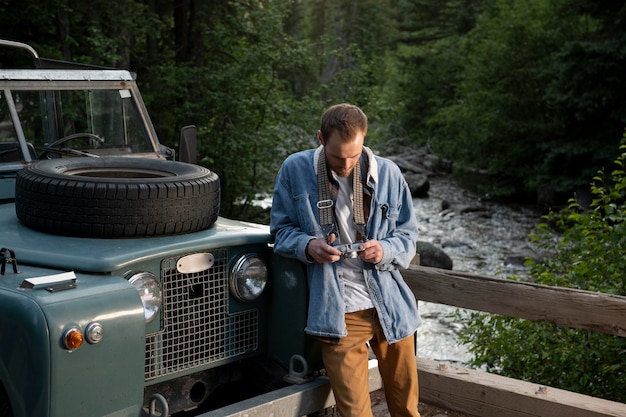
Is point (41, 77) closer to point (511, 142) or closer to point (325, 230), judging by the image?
point (325, 230)

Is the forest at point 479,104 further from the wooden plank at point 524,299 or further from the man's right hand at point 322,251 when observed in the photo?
the man's right hand at point 322,251

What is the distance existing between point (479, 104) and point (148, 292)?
2424 cm

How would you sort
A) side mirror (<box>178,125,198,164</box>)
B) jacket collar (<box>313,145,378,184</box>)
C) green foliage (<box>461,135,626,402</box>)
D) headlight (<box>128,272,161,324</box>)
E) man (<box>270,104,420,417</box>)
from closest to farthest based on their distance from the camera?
headlight (<box>128,272,161,324</box>) < man (<box>270,104,420,417</box>) < jacket collar (<box>313,145,378,184</box>) < side mirror (<box>178,125,198,164</box>) < green foliage (<box>461,135,626,402</box>)

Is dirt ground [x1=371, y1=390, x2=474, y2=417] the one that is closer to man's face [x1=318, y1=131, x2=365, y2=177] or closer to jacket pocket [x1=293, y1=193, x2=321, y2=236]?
jacket pocket [x1=293, y1=193, x2=321, y2=236]

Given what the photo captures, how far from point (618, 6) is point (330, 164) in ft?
59.3

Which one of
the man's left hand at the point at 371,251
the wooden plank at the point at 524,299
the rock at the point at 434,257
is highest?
the man's left hand at the point at 371,251

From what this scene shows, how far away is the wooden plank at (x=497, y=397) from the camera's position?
4199 mm

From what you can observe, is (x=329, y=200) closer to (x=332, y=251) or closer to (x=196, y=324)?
(x=332, y=251)

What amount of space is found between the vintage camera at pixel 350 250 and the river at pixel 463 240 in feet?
23.8

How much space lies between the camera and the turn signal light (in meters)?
2.68

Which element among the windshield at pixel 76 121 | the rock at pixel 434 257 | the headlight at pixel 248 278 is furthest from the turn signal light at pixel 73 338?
the rock at pixel 434 257

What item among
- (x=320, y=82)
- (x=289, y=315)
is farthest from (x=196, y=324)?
(x=320, y=82)

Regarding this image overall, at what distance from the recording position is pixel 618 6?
63.4 feet

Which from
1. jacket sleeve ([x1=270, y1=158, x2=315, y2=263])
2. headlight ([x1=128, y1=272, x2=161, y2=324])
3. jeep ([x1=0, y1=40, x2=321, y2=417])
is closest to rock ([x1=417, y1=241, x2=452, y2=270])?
jeep ([x1=0, y1=40, x2=321, y2=417])
